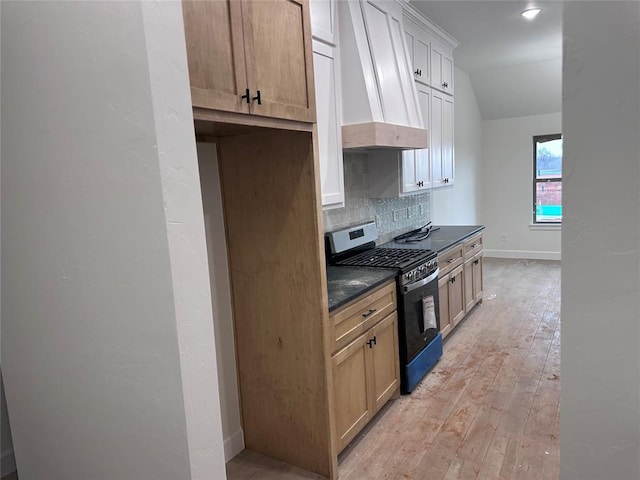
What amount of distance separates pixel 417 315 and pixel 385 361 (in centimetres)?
49

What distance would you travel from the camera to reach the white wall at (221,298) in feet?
7.59

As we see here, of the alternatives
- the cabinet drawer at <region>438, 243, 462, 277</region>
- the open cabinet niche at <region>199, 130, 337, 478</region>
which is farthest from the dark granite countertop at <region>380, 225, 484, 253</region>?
the open cabinet niche at <region>199, 130, 337, 478</region>

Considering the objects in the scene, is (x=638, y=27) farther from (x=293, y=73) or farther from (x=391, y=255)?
(x=391, y=255)

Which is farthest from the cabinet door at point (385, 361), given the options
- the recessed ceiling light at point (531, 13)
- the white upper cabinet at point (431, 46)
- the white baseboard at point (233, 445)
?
the recessed ceiling light at point (531, 13)

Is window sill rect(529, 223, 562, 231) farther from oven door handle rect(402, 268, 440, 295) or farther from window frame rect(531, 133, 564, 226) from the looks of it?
oven door handle rect(402, 268, 440, 295)

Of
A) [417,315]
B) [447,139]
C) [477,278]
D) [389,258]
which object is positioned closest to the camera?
[417,315]

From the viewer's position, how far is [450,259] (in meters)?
3.94

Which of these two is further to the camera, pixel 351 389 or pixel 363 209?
pixel 363 209

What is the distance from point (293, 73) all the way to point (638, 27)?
1.35m

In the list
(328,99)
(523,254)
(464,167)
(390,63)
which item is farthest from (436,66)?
(523,254)

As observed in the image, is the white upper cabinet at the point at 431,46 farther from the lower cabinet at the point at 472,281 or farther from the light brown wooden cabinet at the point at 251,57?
the light brown wooden cabinet at the point at 251,57

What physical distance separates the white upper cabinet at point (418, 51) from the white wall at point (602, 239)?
10.1ft

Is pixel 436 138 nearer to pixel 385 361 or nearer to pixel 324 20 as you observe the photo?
pixel 324 20

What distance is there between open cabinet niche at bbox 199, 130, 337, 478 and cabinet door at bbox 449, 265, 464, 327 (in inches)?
83.4
